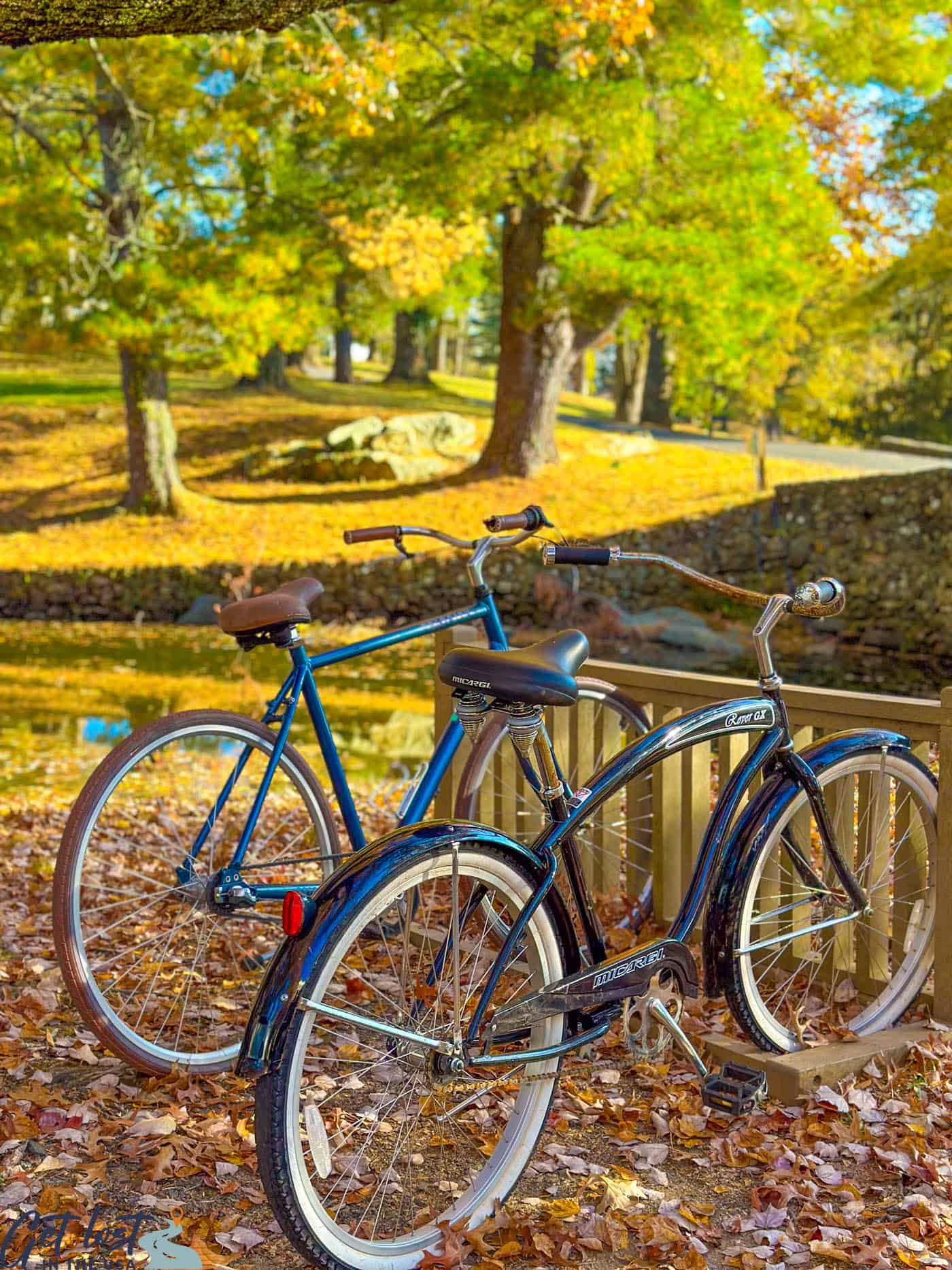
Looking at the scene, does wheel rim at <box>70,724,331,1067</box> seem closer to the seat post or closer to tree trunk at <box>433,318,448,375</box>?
the seat post

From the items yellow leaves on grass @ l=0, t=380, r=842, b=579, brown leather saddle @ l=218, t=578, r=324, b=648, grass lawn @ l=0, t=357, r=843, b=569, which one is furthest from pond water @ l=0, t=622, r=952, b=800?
brown leather saddle @ l=218, t=578, r=324, b=648

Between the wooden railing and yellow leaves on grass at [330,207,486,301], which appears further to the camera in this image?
yellow leaves on grass at [330,207,486,301]

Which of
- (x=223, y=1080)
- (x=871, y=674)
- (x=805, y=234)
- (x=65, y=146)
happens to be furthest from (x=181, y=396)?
(x=223, y=1080)

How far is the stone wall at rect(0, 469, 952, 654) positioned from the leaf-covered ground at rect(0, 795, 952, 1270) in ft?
37.2

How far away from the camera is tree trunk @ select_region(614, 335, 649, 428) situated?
28.8 meters

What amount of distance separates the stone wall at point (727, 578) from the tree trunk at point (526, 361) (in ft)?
12.7

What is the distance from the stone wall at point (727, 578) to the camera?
48.2 ft

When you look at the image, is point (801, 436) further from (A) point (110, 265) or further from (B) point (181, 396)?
(A) point (110, 265)

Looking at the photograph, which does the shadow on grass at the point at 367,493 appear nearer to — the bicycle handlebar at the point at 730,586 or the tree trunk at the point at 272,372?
the tree trunk at the point at 272,372

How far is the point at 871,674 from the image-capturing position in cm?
1244

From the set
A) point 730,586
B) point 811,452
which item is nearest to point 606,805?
point 730,586

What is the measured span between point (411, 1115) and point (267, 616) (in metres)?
1.27

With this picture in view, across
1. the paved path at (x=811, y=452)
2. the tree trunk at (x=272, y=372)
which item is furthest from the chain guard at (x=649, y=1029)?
the tree trunk at (x=272, y=372)

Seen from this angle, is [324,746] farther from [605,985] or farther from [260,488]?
[260,488]
